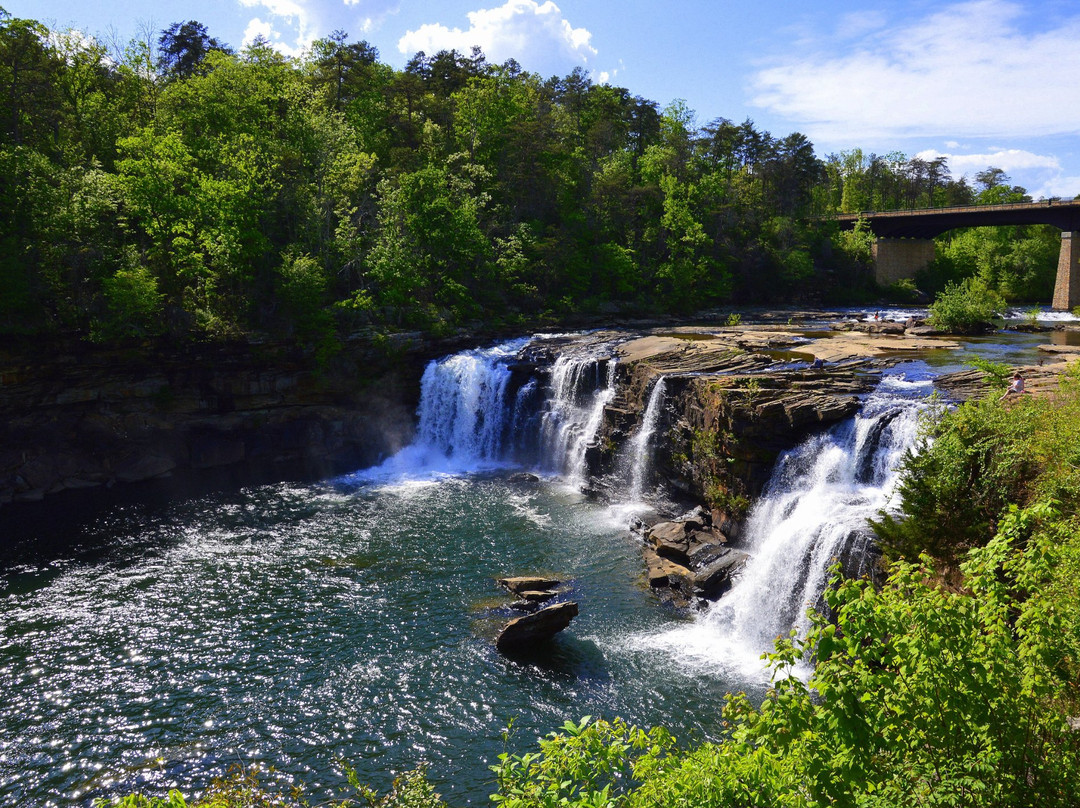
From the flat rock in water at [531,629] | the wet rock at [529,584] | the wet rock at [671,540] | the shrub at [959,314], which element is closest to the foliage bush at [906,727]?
the flat rock in water at [531,629]

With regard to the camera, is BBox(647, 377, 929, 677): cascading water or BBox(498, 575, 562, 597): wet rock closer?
BBox(647, 377, 929, 677): cascading water

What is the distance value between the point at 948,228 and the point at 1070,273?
14.1 m

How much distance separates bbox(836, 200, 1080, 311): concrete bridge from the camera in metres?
54.8

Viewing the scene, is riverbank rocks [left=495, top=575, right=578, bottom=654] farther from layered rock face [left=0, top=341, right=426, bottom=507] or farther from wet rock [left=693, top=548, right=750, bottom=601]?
layered rock face [left=0, top=341, right=426, bottom=507]

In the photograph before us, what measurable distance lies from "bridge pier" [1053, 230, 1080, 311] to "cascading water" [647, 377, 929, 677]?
4430 centimetres

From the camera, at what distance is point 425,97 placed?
184 feet

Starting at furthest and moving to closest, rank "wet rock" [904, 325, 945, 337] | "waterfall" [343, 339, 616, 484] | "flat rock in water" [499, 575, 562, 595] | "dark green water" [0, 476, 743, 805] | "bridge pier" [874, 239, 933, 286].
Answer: "bridge pier" [874, 239, 933, 286]
"wet rock" [904, 325, 945, 337]
"waterfall" [343, 339, 616, 484]
"flat rock in water" [499, 575, 562, 595]
"dark green water" [0, 476, 743, 805]

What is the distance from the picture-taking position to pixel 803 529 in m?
19.3

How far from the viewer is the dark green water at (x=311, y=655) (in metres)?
14.6

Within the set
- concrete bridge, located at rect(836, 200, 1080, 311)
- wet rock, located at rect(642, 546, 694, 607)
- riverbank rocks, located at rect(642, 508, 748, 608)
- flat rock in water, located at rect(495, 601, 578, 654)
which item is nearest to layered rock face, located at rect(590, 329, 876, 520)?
riverbank rocks, located at rect(642, 508, 748, 608)

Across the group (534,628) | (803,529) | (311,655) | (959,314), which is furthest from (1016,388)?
(311,655)

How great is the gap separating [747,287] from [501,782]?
Answer: 55999mm

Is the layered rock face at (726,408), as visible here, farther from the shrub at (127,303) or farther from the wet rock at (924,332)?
the shrub at (127,303)

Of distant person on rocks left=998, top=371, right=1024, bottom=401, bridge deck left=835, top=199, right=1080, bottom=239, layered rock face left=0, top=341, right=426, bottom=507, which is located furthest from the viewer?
bridge deck left=835, top=199, right=1080, bottom=239
